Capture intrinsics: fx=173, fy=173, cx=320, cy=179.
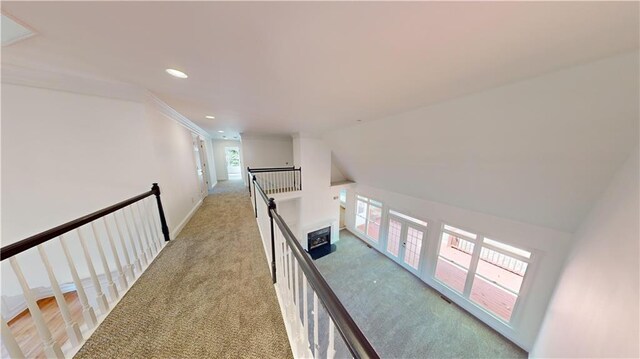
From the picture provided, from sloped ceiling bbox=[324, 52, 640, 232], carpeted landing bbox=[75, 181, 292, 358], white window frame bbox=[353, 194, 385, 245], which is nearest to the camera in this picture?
carpeted landing bbox=[75, 181, 292, 358]

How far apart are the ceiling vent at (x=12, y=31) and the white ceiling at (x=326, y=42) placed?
0.18 ft

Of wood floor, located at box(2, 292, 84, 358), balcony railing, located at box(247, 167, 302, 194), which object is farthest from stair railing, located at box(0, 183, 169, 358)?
balcony railing, located at box(247, 167, 302, 194)

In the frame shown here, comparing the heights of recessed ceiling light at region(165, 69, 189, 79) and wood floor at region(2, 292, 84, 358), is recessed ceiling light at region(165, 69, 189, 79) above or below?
above

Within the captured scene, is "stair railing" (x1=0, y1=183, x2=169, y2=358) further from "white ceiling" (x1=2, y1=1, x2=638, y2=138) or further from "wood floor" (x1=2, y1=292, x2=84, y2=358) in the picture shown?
"white ceiling" (x1=2, y1=1, x2=638, y2=138)

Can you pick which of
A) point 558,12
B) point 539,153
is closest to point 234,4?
point 558,12

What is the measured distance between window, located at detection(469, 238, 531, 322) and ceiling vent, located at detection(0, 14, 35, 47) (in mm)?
6471

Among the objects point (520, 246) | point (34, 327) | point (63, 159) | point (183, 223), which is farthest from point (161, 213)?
point (520, 246)

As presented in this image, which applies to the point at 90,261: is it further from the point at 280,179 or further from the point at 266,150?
the point at 266,150

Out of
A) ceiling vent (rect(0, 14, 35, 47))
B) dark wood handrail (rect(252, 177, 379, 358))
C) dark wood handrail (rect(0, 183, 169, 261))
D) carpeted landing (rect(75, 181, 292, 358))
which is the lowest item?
carpeted landing (rect(75, 181, 292, 358))

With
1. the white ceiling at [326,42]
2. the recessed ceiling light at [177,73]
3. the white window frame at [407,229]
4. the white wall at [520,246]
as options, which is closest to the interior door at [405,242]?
the white window frame at [407,229]

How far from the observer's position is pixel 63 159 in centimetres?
197

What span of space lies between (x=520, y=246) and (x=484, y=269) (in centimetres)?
99

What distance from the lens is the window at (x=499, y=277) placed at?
3.45 meters

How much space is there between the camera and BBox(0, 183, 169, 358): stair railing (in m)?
1.02
